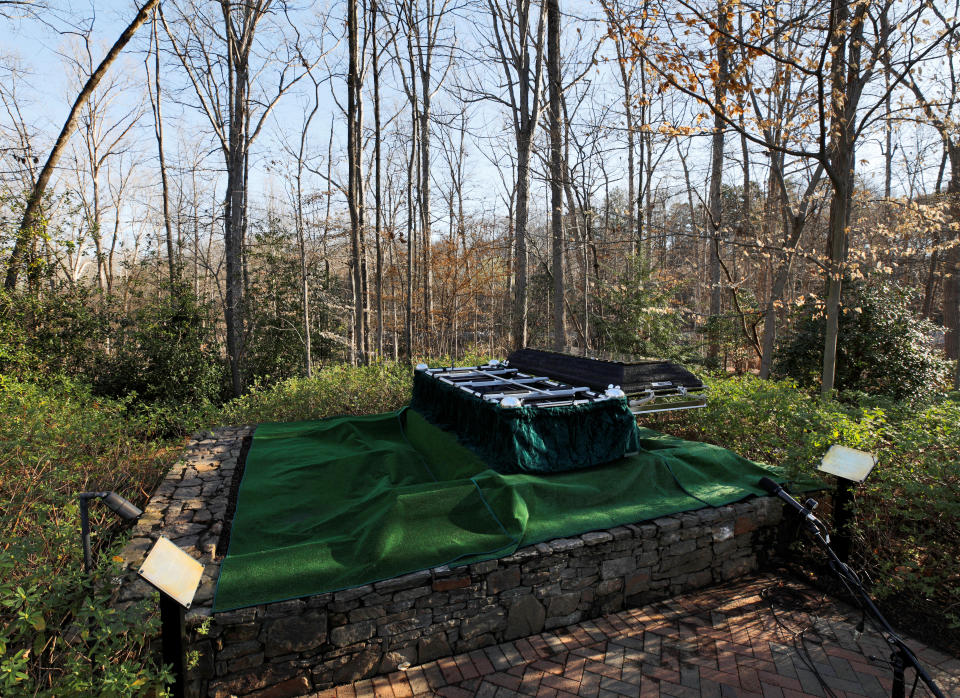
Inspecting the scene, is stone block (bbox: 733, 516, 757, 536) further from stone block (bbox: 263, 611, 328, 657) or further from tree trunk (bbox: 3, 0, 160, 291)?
tree trunk (bbox: 3, 0, 160, 291)

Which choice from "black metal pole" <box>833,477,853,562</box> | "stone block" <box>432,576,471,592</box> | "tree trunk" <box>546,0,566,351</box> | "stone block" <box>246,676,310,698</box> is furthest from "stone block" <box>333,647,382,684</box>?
"tree trunk" <box>546,0,566,351</box>

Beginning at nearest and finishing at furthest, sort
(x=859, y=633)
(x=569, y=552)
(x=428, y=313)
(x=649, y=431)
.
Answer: (x=859, y=633)
(x=569, y=552)
(x=649, y=431)
(x=428, y=313)

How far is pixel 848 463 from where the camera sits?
2.66 metres

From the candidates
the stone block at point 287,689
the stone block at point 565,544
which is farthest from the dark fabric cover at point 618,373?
the stone block at point 287,689

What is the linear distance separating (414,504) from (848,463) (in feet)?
7.86

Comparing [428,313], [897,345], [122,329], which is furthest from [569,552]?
[122,329]

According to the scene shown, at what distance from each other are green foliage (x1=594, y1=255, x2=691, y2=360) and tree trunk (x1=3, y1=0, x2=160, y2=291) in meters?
7.70

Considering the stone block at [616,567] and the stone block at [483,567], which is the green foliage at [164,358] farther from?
the stone block at [616,567]

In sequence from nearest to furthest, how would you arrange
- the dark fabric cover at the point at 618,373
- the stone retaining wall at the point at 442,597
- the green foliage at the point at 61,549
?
1. the green foliage at the point at 61,549
2. the stone retaining wall at the point at 442,597
3. the dark fabric cover at the point at 618,373

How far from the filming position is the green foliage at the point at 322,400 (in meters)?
6.17

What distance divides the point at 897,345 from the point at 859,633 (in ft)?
16.9

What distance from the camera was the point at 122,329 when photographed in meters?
7.85

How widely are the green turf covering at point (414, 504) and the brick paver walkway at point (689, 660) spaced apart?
522 mm

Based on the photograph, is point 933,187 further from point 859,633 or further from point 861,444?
point 859,633
